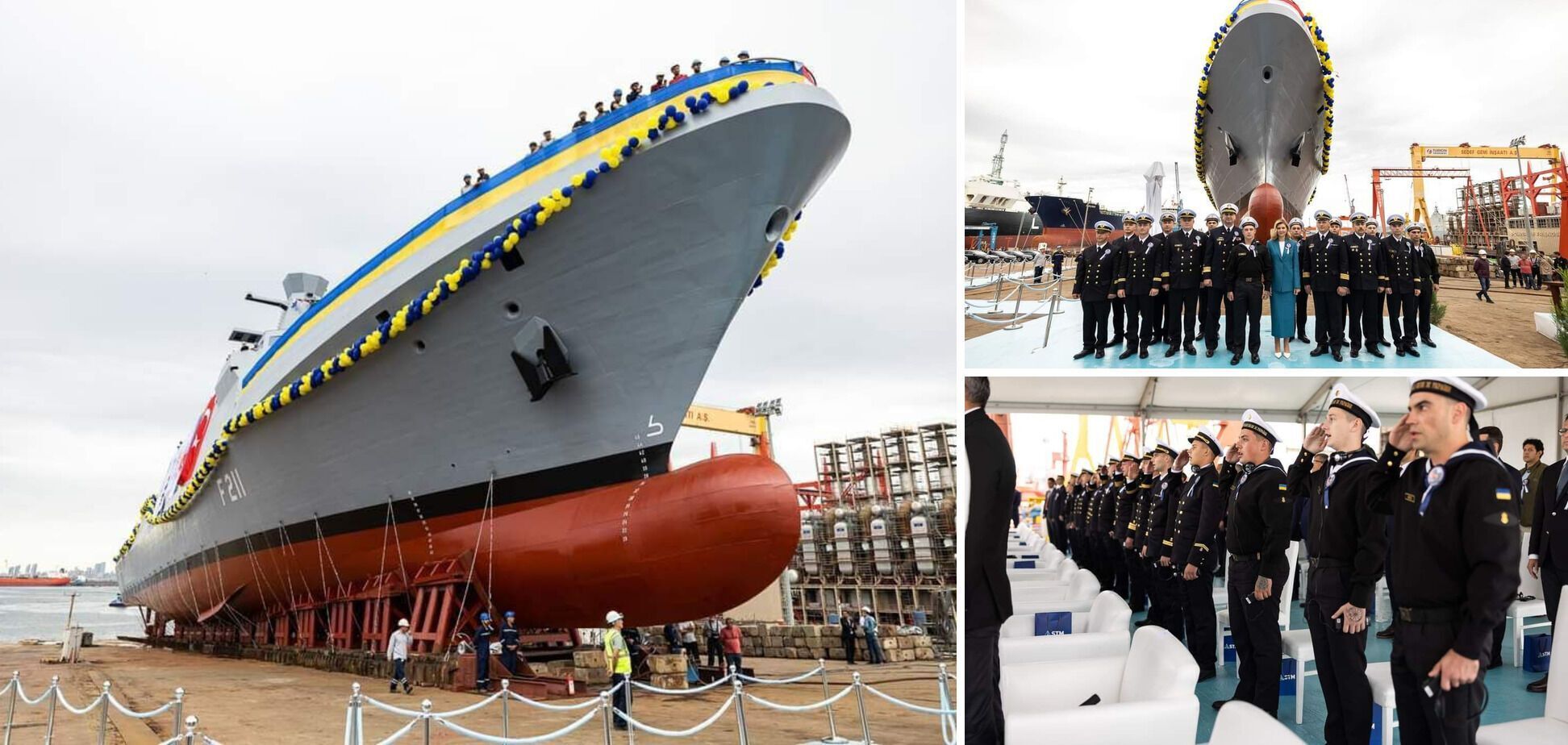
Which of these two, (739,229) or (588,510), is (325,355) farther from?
(739,229)

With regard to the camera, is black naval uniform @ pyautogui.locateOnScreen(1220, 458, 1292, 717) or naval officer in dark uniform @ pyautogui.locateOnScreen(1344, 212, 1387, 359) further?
naval officer in dark uniform @ pyautogui.locateOnScreen(1344, 212, 1387, 359)

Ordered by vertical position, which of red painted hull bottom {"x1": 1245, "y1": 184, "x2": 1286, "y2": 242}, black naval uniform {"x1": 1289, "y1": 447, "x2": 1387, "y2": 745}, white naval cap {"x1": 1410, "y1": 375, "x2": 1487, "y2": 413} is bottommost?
black naval uniform {"x1": 1289, "y1": 447, "x2": 1387, "y2": 745}

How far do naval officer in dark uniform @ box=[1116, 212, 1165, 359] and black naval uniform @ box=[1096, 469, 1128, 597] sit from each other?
3114 mm

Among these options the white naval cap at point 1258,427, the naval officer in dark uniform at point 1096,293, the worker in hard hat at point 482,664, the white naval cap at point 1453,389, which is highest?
Answer: the naval officer in dark uniform at point 1096,293

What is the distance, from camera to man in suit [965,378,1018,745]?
333cm

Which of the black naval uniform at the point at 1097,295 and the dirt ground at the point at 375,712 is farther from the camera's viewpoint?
the dirt ground at the point at 375,712

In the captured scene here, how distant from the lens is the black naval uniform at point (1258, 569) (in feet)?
13.8

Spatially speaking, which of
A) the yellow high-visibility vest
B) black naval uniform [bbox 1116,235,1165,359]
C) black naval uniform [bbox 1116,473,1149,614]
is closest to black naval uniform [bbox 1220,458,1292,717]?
black naval uniform [bbox 1116,235,1165,359]

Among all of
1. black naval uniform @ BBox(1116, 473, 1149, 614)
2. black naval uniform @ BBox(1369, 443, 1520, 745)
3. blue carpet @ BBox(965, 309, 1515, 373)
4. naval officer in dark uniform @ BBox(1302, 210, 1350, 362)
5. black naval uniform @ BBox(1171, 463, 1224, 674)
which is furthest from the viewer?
black naval uniform @ BBox(1116, 473, 1149, 614)

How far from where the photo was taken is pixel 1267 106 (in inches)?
330

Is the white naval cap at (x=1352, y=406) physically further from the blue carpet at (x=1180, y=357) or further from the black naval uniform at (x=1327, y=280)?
the black naval uniform at (x=1327, y=280)

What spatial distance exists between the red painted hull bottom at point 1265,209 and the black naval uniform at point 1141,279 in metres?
2.55

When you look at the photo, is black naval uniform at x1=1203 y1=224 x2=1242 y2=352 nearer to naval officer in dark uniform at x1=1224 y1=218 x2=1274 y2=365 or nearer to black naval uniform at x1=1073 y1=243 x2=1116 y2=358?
naval officer in dark uniform at x1=1224 y1=218 x2=1274 y2=365

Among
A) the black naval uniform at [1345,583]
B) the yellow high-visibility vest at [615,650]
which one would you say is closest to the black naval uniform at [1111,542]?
the yellow high-visibility vest at [615,650]
